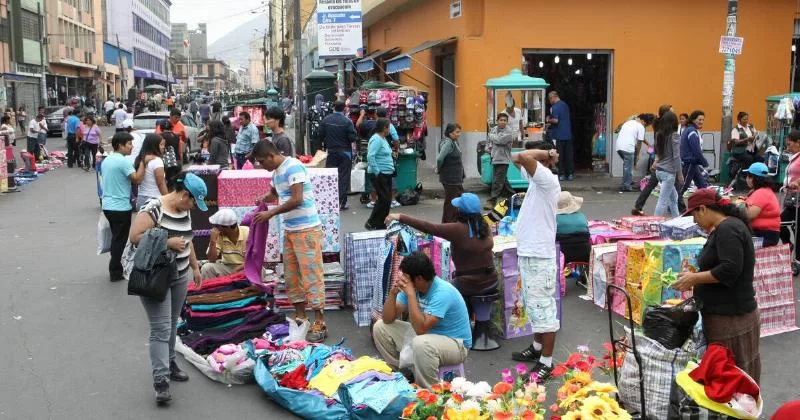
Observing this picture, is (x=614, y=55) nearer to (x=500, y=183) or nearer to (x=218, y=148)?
(x=500, y=183)

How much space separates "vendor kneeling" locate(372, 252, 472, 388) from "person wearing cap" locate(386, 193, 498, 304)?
0.80 metres

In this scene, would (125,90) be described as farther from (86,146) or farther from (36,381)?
(36,381)

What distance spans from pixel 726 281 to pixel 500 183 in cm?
961

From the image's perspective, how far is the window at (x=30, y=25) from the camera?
142 ft

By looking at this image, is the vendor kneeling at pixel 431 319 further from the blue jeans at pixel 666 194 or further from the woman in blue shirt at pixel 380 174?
the blue jeans at pixel 666 194

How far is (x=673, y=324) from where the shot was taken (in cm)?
490

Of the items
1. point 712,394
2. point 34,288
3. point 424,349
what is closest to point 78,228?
point 34,288

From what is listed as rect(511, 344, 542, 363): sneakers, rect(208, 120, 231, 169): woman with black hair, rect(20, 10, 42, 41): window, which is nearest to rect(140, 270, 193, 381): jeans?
rect(511, 344, 542, 363): sneakers

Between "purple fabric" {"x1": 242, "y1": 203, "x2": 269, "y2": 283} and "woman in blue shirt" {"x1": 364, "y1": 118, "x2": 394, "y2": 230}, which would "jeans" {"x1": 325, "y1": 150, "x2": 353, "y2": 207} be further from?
"purple fabric" {"x1": 242, "y1": 203, "x2": 269, "y2": 283}

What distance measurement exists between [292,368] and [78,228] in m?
8.29

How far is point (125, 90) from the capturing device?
7794 cm

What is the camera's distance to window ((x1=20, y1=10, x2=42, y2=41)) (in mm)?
43281

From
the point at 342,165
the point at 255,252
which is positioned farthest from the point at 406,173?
the point at 255,252

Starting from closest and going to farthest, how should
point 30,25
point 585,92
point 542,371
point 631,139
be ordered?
point 542,371 < point 631,139 < point 585,92 < point 30,25
